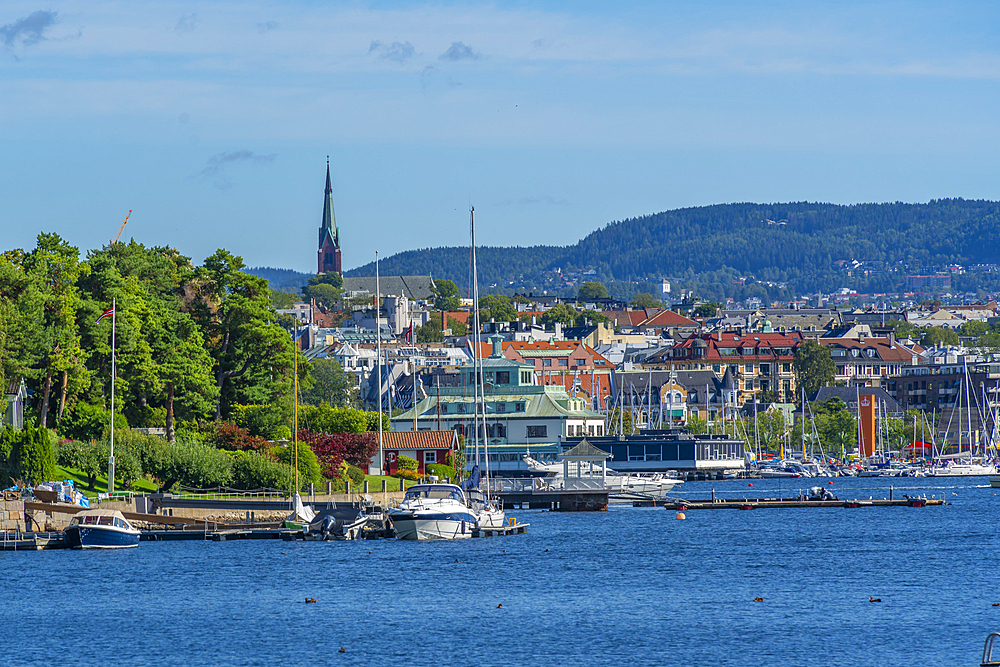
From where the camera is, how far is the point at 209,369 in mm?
88188

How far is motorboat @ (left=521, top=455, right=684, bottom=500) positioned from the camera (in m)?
102

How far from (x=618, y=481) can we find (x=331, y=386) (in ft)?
235

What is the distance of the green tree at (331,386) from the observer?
169m

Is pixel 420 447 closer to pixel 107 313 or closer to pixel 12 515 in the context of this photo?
pixel 107 313

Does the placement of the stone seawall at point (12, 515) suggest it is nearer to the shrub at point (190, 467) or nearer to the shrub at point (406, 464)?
the shrub at point (190, 467)

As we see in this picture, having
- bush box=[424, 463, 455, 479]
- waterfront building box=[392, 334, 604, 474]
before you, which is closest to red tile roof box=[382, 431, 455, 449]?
bush box=[424, 463, 455, 479]

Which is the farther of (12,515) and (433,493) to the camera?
(433,493)

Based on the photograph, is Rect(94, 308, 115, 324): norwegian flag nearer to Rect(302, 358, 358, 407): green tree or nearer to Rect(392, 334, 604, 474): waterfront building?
Rect(392, 334, 604, 474): waterfront building

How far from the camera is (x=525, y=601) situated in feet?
167

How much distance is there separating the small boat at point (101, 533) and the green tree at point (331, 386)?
96.1 metres

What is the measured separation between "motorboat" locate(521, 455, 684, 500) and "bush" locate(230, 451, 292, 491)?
21.8m

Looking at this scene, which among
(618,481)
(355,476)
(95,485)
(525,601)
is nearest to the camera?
(525,601)

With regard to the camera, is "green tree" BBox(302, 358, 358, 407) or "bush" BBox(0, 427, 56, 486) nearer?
"bush" BBox(0, 427, 56, 486)

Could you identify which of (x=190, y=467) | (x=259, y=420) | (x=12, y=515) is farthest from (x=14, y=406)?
(x=259, y=420)
